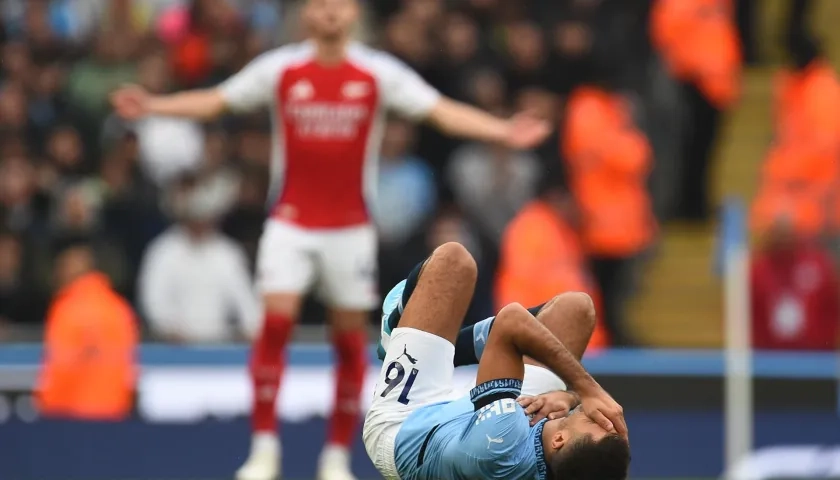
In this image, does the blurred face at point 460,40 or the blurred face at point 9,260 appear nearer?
the blurred face at point 9,260

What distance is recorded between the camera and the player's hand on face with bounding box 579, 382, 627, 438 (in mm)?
6805

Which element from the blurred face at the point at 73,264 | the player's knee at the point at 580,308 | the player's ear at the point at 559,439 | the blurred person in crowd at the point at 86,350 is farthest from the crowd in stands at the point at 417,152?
the player's ear at the point at 559,439

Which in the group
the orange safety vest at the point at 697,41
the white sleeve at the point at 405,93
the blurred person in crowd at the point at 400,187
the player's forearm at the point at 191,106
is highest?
the orange safety vest at the point at 697,41

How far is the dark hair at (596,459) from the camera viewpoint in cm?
675

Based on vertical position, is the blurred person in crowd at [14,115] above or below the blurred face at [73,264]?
above

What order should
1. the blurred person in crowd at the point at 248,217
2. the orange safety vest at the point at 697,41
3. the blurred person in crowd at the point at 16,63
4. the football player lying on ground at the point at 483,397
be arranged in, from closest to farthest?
the football player lying on ground at the point at 483,397
the blurred person in crowd at the point at 248,217
the blurred person in crowd at the point at 16,63
the orange safety vest at the point at 697,41

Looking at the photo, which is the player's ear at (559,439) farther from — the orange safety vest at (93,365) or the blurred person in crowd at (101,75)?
the blurred person in crowd at (101,75)

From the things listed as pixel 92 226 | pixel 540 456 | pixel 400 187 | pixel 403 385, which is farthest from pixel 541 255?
pixel 540 456

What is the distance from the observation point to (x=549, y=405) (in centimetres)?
742

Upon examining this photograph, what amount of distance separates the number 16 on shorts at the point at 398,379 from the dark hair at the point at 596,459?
0.98 m

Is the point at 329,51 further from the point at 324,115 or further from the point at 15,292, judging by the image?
the point at 15,292

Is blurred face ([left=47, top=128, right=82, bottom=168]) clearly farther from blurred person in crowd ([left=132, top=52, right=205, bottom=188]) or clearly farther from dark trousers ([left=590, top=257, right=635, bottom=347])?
dark trousers ([left=590, top=257, right=635, bottom=347])

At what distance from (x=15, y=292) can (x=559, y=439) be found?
23.6ft


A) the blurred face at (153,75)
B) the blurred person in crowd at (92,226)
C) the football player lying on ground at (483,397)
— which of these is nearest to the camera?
the football player lying on ground at (483,397)
